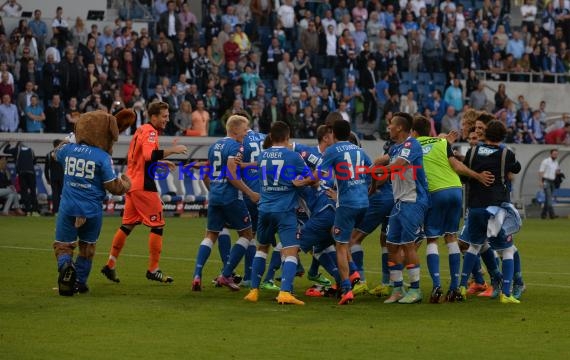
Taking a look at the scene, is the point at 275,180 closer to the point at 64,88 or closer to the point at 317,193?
the point at 317,193

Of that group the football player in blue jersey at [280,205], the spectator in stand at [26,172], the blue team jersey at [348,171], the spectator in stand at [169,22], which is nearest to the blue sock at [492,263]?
the blue team jersey at [348,171]

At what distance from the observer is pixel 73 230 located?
14242 mm

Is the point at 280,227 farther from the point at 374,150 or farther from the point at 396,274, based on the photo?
the point at 374,150

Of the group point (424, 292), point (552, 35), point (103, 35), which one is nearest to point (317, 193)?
point (424, 292)

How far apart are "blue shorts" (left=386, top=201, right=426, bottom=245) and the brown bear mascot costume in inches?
125

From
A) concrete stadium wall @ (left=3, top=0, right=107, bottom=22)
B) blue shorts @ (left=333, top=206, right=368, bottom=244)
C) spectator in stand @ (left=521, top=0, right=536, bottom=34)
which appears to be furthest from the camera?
spectator in stand @ (left=521, top=0, right=536, bottom=34)


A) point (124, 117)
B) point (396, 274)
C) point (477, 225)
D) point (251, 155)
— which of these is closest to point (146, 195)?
point (124, 117)

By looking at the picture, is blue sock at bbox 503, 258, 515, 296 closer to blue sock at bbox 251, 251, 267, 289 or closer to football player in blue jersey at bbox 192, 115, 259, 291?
blue sock at bbox 251, 251, 267, 289

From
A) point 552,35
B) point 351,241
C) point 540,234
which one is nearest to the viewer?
point 351,241

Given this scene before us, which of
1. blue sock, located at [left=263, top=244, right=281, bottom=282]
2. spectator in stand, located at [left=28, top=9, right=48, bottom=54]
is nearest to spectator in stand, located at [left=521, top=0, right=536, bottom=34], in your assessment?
spectator in stand, located at [left=28, top=9, right=48, bottom=54]

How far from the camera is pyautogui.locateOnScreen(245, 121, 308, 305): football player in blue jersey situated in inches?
539

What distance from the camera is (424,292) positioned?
15.1m

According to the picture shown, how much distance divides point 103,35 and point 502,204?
20.6m

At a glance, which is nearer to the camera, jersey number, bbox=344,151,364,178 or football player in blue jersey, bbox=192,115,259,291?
jersey number, bbox=344,151,364,178
